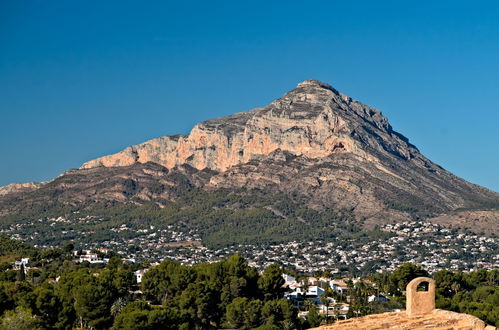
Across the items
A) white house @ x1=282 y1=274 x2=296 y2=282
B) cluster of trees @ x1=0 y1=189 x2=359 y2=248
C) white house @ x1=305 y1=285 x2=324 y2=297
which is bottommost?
white house @ x1=305 y1=285 x2=324 y2=297

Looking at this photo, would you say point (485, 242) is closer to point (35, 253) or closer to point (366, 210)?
point (366, 210)

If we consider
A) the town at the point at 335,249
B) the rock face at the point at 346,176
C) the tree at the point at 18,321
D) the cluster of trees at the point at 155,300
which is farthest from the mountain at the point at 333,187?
the tree at the point at 18,321

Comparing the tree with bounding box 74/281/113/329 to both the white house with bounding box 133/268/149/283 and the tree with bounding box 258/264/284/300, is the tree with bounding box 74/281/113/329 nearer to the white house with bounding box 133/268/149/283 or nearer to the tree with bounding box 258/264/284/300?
the tree with bounding box 258/264/284/300

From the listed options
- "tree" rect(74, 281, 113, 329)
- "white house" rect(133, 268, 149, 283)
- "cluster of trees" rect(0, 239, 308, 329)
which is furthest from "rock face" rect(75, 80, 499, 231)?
"tree" rect(74, 281, 113, 329)

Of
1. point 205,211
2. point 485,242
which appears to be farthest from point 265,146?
point 485,242

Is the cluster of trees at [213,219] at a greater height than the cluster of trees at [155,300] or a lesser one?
greater

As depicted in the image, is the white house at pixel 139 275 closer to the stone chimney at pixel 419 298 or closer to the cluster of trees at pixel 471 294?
the cluster of trees at pixel 471 294

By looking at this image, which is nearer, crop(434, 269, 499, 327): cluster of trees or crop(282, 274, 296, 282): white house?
crop(434, 269, 499, 327): cluster of trees
